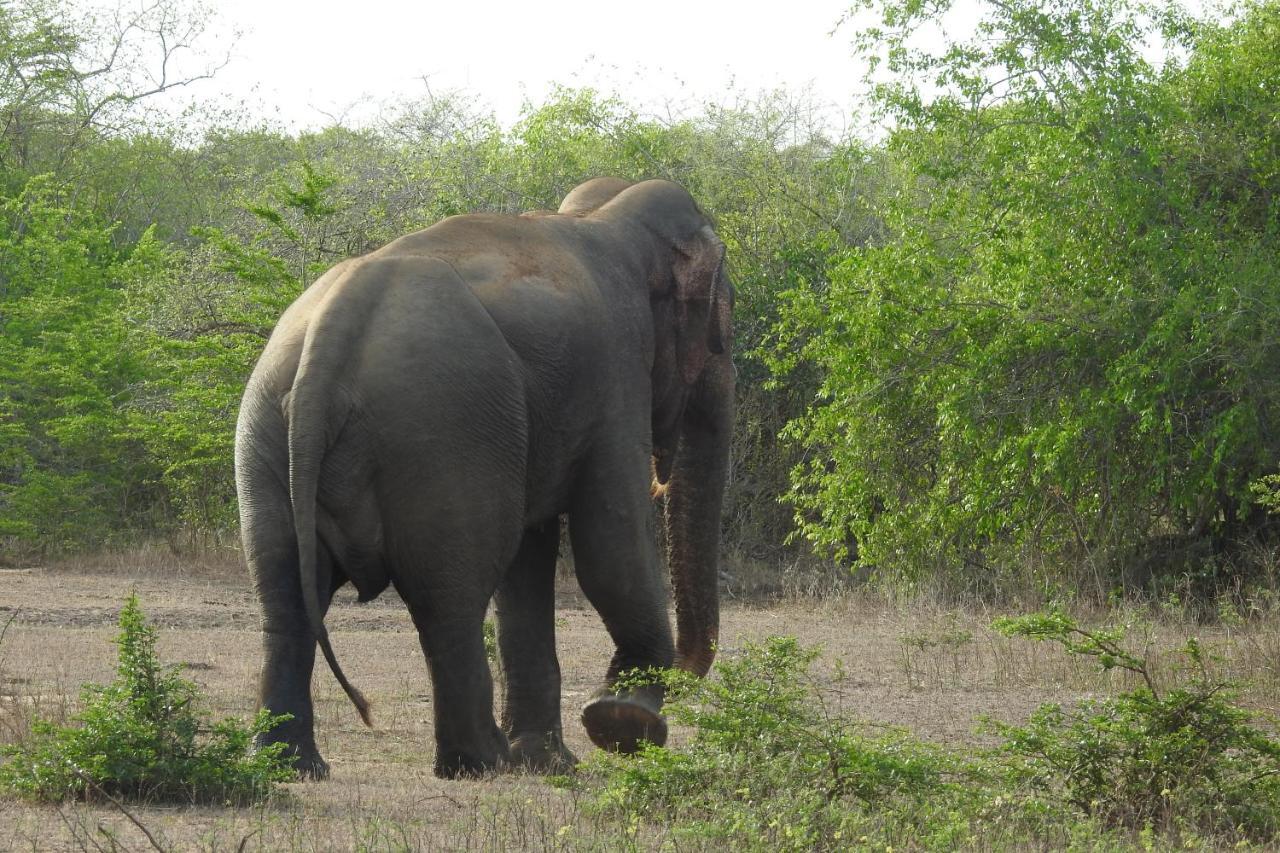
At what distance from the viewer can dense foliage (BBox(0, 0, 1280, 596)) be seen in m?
15.6

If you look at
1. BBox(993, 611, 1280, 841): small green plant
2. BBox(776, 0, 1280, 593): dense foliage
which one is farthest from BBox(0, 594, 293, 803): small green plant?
BBox(776, 0, 1280, 593): dense foliage

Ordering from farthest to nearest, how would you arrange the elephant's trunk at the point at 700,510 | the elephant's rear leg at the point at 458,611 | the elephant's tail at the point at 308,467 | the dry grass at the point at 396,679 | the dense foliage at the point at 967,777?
1. the elephant's trunk at the point at 700,510
2. the elephant's rear leg at the point at 458,611
3. the elephant's tail at the point at 308,467
4. the dense foliage at the point at 967,777
5. the dry grass at the point at 396,679

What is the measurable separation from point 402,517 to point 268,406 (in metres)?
0.72

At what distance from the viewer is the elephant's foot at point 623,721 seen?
24.8 ft

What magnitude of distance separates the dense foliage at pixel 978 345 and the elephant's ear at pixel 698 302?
6.98 meters

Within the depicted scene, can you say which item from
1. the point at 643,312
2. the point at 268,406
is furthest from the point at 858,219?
the point at 268,406

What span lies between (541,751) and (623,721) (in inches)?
24.7

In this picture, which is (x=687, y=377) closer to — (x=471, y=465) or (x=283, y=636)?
(x=471, y=465)

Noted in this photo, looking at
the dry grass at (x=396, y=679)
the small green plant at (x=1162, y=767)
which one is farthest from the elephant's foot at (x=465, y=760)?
the small green plant at (x=1162, y=767)

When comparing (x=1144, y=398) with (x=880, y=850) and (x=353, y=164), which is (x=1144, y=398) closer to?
(x=880, y=850)

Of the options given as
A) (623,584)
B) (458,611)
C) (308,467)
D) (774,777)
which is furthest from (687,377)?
(774,777)

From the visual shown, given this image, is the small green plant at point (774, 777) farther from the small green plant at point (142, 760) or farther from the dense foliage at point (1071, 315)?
the dense foliage at point (1071, 315)

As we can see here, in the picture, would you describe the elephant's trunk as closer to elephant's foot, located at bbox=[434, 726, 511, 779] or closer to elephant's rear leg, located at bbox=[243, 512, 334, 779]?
elephant's foot, located at bbox=[434, 726, 511, 779]

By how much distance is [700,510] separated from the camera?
9.03 meters
